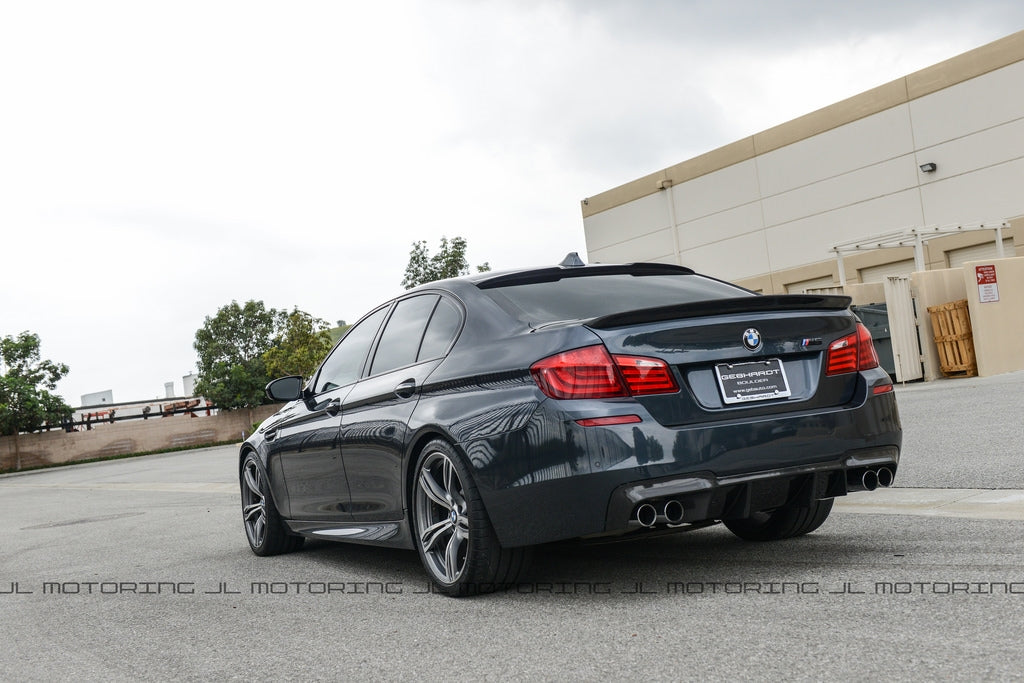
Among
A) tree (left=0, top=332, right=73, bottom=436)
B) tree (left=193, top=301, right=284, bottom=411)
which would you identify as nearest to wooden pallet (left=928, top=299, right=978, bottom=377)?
tree (left=0, top=332, right=73, bottom=436)

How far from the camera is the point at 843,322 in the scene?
4.96m

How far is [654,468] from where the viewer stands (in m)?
4.30

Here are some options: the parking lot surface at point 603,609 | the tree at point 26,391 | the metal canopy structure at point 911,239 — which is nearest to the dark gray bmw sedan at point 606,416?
the parking lot surface at point 603,609

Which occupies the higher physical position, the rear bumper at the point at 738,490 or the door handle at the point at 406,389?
the door handle at the point at 406,389

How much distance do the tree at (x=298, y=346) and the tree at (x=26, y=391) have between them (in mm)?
11281

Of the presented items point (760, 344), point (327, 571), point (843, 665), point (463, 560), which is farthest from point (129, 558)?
point (843, 665)

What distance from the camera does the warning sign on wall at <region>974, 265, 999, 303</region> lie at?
66.2ft

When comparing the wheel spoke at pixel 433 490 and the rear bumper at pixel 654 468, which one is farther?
the wheel spoke at pixel 433 490

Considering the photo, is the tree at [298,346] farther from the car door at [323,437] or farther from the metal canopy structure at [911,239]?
the car door at [323,437]

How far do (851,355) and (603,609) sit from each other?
1.56 m

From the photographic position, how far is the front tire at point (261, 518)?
23.9 feet

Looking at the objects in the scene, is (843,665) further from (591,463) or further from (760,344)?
(760,344)

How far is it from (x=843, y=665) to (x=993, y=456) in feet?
18.1

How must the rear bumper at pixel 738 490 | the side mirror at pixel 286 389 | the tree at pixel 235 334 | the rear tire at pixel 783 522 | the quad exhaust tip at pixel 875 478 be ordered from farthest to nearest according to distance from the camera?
the tree at pixel 235 334 < the side mirror at pixel 286 389 < the rear tire at pixel 783 522 < the quad exhaust tip at pixel 875 478 < the rear bumper at pixel 738 490
